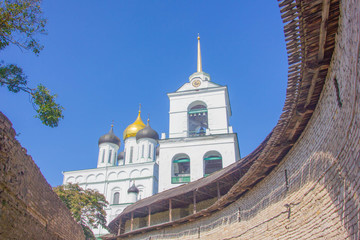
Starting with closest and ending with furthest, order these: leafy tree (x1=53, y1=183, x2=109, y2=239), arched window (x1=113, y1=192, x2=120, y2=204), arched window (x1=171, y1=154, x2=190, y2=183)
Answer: leafy tree (x1=53, y1=183, x2=109, y2=239)
arched window (x1=171, y1=154, x2=190, y2=183)
arched window (x1=113, y1=192, x2=120, y2=204)

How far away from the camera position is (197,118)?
3172 centimetres

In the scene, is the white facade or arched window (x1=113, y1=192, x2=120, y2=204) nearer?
the white facade

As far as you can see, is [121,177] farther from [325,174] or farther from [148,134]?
[325,174]

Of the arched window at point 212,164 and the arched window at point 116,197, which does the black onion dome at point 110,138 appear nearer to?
the arched window at point 116,197

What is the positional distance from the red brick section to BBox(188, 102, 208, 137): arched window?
21.5 m

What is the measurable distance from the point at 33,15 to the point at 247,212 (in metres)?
8.54

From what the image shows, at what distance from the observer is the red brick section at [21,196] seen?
21.0ft

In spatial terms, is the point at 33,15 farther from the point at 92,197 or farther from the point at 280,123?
the point at 92,197

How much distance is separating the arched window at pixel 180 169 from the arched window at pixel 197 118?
2415 mm

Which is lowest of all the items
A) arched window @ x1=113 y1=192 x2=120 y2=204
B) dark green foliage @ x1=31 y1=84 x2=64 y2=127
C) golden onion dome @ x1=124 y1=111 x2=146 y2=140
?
dark green foliage @ x1=31 y1=84 x2=64 y2=127

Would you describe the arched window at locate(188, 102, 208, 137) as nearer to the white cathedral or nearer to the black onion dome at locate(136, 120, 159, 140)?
the white cathedral

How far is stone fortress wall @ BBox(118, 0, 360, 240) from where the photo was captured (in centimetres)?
489

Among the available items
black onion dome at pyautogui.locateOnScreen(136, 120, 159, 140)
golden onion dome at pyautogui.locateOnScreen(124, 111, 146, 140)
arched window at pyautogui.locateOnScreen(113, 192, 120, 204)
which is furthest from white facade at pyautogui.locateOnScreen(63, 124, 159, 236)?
golden onion dome at pyautogui.locateOnScreen(124, 111, 146, 140)

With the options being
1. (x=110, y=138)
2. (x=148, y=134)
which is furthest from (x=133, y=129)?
(x=148, y=134)
